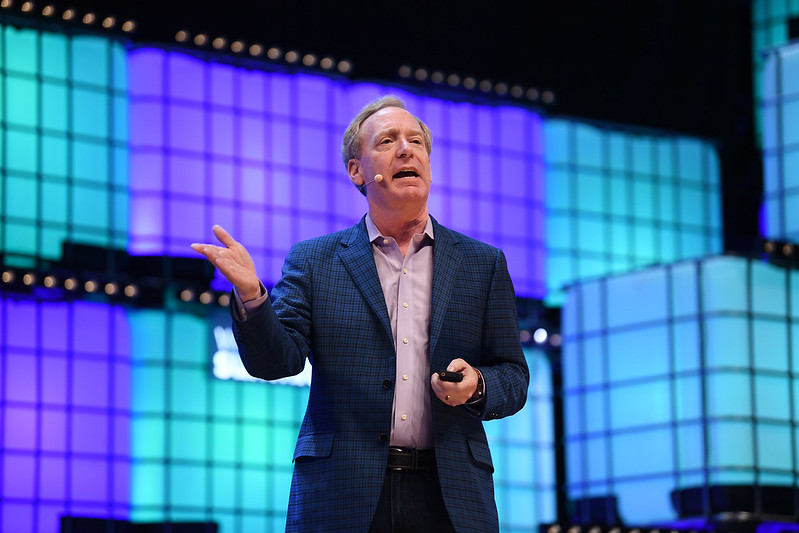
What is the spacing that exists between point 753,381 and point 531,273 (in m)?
6.17

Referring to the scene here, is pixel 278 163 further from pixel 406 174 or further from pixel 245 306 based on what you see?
pixel 245 306

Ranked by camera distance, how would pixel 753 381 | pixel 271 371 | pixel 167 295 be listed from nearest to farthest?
pixel 271 371 → pixel 753 381 → pixel 167 295

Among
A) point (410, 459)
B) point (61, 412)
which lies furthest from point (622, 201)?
point (410, 459)

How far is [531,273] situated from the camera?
25859 millimetres

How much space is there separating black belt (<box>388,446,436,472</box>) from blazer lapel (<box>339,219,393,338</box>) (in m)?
0.44

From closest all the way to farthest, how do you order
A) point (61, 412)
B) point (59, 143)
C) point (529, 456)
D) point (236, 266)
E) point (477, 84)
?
1. point (236, 266)
2. point (61, 412)
3. point (59, 143)
4. point (477, 84)
5. point (529, 456)

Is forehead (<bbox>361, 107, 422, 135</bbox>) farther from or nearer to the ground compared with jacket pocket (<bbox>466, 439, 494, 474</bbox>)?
farther from the ground

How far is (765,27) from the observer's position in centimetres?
2778

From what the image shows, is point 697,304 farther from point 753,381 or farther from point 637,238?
point 637,238

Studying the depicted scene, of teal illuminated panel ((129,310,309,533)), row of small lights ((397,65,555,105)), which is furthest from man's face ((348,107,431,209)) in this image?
row of small lights ((397,65,555,105))

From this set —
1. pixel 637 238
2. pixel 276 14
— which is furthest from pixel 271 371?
pixel 637 238

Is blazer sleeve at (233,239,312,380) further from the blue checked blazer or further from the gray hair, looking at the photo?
the gray hair

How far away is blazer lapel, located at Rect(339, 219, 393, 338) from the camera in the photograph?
Result: 5398 mm

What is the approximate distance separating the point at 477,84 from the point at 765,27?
6.75 metres
